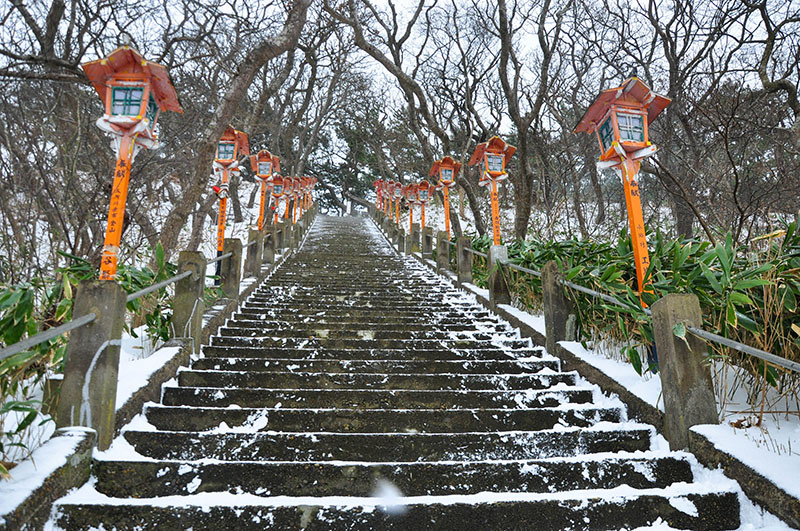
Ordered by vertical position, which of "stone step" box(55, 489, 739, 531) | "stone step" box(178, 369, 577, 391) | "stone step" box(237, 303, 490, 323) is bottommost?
"stone step" box(55, 489, 739, 531)

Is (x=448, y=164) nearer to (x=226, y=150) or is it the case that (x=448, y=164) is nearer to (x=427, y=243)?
(x=427, y=243)

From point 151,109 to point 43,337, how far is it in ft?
9.94

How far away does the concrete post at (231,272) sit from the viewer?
6074 millimetres

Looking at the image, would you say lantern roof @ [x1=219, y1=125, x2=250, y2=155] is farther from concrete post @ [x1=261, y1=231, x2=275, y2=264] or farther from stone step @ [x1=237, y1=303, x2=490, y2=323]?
stone step @ [x1=237, y1=303, x2=490, y2=323]

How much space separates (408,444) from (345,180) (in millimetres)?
36232

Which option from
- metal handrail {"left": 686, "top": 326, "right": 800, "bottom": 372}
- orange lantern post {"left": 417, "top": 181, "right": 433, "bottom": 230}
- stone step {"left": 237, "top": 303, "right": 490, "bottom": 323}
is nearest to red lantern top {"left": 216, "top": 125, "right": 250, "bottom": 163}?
stone step {"left": 237, "top": 303, "right": 490, "bottom": 323}

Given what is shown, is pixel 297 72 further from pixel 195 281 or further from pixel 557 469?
pixel 557 469

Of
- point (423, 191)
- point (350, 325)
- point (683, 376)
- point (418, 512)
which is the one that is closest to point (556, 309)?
point (683, 376)

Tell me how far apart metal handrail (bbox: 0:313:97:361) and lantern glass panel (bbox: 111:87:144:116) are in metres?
2.30

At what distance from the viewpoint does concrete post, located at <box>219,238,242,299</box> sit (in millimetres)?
6074

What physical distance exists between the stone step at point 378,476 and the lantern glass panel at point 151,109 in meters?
3.13

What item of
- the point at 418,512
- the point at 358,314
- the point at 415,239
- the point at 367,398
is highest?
the point at 415,239

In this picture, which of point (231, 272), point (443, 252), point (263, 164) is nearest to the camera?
point (231, 272)

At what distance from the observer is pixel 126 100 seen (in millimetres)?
4113
